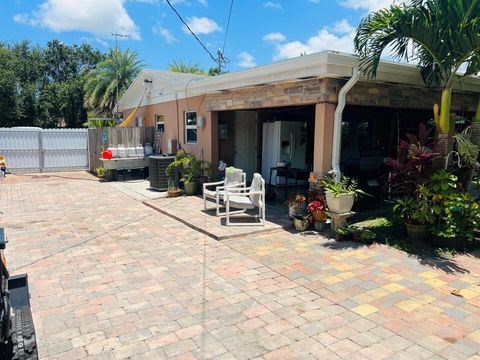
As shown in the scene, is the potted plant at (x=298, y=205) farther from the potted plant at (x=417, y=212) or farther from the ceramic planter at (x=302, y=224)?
the potted plant at (x=417, y=212)

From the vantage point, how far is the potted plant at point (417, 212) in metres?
5.58

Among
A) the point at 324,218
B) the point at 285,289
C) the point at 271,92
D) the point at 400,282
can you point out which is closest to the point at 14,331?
the point at 285,289

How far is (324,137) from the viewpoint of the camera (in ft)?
21.8

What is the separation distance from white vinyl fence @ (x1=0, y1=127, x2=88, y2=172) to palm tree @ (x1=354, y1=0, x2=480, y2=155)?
48.6 feet

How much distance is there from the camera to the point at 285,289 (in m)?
4.27

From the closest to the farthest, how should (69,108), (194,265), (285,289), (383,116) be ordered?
(285,289)
(194,265)
(383,116)
(69,108)

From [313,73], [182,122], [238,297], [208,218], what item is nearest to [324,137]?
[313,73]

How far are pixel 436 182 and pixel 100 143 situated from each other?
43.5ft

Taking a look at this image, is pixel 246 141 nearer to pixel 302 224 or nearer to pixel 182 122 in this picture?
pixel 182 122

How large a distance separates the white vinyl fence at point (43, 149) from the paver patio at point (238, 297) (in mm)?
10967

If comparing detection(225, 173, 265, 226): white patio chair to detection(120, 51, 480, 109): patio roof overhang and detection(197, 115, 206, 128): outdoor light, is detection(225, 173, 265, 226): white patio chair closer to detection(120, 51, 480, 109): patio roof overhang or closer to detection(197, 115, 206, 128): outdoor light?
detection(120, 51, 480, 109): patio roof overhang

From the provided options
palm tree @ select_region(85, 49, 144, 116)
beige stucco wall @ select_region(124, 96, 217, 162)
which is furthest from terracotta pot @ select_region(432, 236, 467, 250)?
palm tree @ select_region(85, 49, 144, 116)

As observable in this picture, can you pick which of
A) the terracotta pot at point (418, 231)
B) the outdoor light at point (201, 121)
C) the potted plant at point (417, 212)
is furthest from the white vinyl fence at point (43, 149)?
the terracotta pot at point (418, 231)

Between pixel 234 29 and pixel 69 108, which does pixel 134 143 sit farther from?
pixel 69 108
